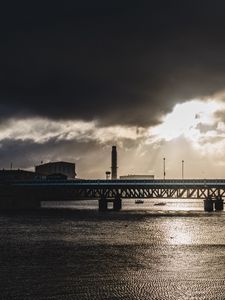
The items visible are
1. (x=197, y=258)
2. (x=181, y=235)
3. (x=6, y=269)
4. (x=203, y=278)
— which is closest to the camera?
(x=203, y=278)

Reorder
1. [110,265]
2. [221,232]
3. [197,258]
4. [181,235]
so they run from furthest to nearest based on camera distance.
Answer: [221,232], [181,235], [197,258], [110,265]

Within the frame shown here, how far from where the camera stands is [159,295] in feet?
117

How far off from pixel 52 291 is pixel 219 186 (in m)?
162

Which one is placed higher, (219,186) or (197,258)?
(219,186)

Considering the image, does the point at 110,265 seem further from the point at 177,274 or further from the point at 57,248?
the point at 57,248

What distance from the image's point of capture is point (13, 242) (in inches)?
2859

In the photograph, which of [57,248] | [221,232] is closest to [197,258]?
[57,248]

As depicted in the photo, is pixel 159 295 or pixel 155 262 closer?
pixel 159 295

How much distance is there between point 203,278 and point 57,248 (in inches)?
1054

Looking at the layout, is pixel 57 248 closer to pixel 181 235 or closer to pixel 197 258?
pixel 197 258

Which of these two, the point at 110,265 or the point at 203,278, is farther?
the point at 110,265

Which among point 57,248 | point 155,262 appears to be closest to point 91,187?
point 57,248

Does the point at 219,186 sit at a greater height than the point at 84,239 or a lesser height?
greater

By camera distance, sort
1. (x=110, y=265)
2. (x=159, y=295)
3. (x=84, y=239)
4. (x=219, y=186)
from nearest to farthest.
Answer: (x=159, y=295) < (x=110, y=265) < (x=84, y=239) < (x=219, y=186)
